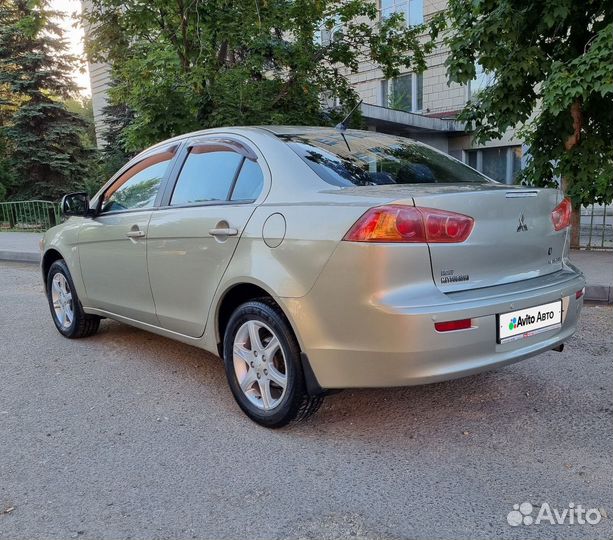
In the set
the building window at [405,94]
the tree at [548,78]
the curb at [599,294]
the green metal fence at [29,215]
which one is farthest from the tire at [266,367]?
the building window at [405,94]

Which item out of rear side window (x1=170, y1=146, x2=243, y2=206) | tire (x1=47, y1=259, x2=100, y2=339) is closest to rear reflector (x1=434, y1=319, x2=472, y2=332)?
rear side window (x1=170, y1=146, x2=243, y2=206)

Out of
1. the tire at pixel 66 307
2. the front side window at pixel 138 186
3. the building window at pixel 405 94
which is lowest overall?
the tire at pixel 66 307

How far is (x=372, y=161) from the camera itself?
3.25 m

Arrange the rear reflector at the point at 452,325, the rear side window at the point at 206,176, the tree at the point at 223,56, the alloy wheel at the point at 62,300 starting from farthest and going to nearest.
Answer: the tree at the point at 223,56 < the alloy wheel at the point at 62,300 < the rear side window at the point at 206,176 < the rear reflector at the point at 452,325

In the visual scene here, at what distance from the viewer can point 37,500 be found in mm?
2461

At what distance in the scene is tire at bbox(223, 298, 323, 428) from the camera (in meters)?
2.87

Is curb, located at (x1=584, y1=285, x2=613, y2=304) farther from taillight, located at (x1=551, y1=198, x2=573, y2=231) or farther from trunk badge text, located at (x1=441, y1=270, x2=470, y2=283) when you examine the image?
trunk badge text, located at (x1=441, y1=270, x2=470, y2=283)

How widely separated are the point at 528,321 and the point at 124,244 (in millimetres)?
2778

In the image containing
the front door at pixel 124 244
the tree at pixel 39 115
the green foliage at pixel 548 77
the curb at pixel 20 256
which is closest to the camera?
the front door at pixel 124 244

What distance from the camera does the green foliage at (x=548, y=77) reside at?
A: 6.65m

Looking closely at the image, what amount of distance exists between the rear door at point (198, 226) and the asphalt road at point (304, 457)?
2.04 feet

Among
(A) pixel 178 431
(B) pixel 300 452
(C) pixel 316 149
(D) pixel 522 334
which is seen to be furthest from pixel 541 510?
(C) pixel 316 149

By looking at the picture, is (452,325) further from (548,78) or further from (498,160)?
(498,160)

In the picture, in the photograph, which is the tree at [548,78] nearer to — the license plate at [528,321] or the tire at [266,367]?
the license plate at [528,321]
